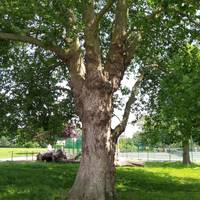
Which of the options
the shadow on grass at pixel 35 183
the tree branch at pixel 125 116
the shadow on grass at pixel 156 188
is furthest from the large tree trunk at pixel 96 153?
the shadow on grass at pixel 156 188

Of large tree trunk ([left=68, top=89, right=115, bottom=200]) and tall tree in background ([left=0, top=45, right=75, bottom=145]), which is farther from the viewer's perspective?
tall tree in background ([left=0, top=45, right=75, bottom=145])

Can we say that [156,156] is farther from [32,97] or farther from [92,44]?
[92,44]

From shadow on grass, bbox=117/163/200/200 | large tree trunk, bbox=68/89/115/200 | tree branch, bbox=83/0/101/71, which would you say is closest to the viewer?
large tree trunk, bbox=68/89/115/200

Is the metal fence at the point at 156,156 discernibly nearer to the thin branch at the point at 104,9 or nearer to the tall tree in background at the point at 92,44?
the tall tree in background at the point at 92,44

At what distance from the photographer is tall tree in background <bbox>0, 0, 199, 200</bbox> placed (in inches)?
541

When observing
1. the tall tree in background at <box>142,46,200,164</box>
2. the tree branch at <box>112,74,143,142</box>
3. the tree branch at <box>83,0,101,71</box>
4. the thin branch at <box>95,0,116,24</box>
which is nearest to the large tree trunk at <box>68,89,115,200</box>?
the tree branch at <box>112,74,143,142</box>

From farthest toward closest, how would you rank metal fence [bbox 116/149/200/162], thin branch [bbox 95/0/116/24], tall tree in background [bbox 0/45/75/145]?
metal fence [bbox 116/149/200/162] < tall tree in background [bbox 0/45/75/145] < thin branch [bbox 95/0/116/24]

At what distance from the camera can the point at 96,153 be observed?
575 inches

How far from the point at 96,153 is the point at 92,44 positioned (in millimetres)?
3204

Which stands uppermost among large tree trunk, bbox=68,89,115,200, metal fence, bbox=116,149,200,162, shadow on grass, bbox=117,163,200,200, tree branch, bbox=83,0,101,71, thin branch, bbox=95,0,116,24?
thin branch, bbox=95,0,116,24

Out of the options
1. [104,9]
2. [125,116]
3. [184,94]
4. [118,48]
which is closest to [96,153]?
[125,116]

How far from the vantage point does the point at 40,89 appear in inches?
741

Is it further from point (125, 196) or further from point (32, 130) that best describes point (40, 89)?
point (125, 196)

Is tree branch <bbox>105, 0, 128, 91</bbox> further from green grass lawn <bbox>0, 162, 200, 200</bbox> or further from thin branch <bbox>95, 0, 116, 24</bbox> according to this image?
green grass lawn <bbox>0, 162, 200, 200</bbox>
